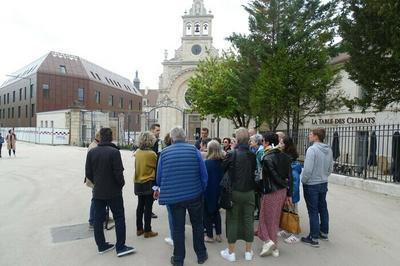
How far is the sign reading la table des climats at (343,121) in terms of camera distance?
23328mm

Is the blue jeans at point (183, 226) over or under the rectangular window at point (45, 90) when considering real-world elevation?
under

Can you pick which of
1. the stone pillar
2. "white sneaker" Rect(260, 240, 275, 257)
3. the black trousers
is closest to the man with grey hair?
"white sneaker" Rect(260, 240, 275, 257)

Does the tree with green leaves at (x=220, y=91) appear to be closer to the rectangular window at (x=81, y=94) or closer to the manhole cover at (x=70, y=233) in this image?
Answer: the manhole cover at (x=70, y=233)

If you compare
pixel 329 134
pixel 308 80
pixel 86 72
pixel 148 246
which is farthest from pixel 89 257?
pixel 86 72

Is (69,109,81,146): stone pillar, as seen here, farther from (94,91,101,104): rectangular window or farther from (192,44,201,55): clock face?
(192,44,201,55): clock face

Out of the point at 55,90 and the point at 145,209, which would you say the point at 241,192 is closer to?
the point at 145,209

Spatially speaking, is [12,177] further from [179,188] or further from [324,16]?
[324,16]

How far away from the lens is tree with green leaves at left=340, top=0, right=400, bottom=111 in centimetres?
1085

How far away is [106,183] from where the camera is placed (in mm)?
5098

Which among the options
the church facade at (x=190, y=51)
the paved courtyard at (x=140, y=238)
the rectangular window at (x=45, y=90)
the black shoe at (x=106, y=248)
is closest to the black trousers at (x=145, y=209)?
the paved courtyard at (x=140, y=238)

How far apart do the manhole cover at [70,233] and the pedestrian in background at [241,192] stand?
268 centimetres

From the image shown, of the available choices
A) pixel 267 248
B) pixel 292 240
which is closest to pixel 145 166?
pixel 267 248

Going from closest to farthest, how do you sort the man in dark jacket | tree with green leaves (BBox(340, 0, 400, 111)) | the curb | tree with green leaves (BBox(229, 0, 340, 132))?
the man in dark jacket, the curb, tree with green leaves (BBox(340, 0, 400, 111)), tree with green leaves (BBox(229, 0, 340, 132))

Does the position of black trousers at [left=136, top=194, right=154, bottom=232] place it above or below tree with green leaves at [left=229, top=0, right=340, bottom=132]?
below
